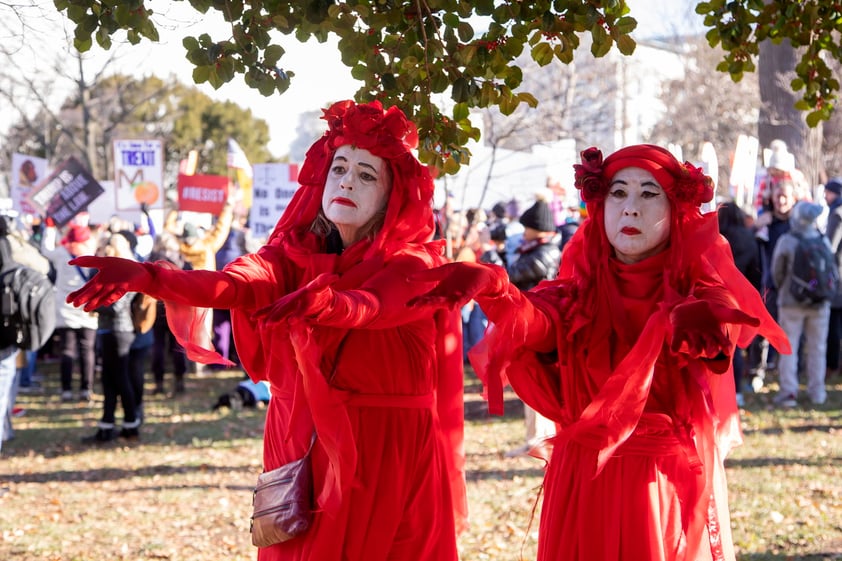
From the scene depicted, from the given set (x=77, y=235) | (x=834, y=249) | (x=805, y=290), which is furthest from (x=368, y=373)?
(x=834, y=249)

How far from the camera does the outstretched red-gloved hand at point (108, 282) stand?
3115 millimetres

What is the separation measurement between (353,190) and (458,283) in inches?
48.2

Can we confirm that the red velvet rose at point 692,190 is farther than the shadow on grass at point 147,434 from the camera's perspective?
No

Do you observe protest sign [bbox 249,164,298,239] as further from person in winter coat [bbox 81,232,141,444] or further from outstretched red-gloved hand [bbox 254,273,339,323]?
outstretched red-gloved hand [bbox 254,273,339,323]

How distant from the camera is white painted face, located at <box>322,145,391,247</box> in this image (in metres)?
4.09

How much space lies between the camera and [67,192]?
1304 centimetres

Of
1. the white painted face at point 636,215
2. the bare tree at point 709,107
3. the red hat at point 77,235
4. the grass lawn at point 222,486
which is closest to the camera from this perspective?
the white painted face at point 636,215

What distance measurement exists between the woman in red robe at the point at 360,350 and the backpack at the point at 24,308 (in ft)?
12.7

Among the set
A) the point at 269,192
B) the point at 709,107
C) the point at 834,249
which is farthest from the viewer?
the point at 709,107

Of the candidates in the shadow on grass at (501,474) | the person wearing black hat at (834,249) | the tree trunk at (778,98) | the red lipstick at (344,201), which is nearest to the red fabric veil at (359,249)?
the red lipstick at (344,201)

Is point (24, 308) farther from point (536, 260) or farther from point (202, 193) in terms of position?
point (202, 193)

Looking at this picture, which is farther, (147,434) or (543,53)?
(147,434)

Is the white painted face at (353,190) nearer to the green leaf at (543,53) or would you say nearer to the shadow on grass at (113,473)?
the green leaf at (543,53)

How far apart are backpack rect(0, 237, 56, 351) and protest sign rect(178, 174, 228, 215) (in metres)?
6.26
